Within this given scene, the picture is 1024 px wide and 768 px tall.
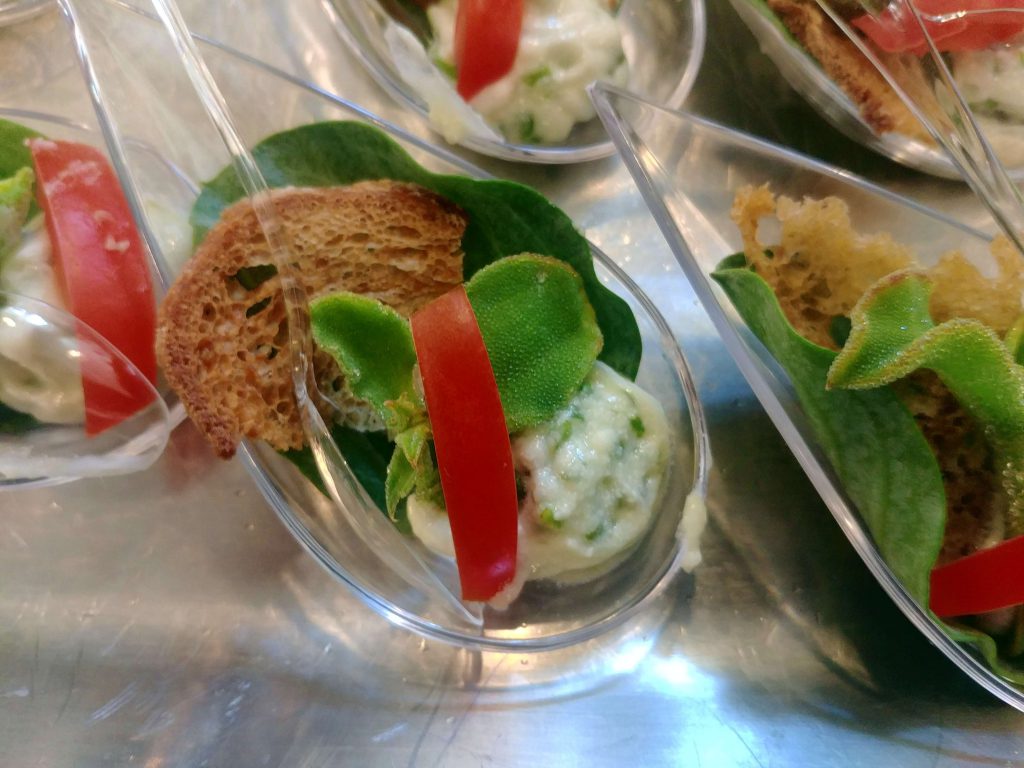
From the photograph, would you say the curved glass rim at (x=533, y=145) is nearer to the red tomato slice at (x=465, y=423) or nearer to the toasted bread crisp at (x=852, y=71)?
the toasted bread crisp at (x=852, y=71)

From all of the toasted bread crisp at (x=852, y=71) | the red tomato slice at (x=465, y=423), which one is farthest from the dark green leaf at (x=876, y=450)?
the toasted bread crisp at (x=852, y=71)

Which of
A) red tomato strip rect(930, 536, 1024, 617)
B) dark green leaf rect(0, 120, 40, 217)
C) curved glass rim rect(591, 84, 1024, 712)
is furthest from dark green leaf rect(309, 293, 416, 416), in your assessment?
red tomato strip rect(930, 536, 1024, 617)

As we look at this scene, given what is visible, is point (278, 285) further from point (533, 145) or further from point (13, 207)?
point (533, 145)

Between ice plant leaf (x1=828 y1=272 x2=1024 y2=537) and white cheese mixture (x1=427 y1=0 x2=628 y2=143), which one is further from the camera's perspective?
white cheese mixture (x1=427 y1=0 x2=628 y2=143)

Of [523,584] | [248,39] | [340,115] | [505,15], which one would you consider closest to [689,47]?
[505,15]

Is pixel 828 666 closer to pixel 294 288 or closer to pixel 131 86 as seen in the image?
pixel 294 288

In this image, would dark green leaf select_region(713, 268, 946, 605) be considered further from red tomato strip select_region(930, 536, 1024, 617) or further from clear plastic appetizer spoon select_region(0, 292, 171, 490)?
clear plastic appetizer spoon select_region(0, 292, 171, 490)
